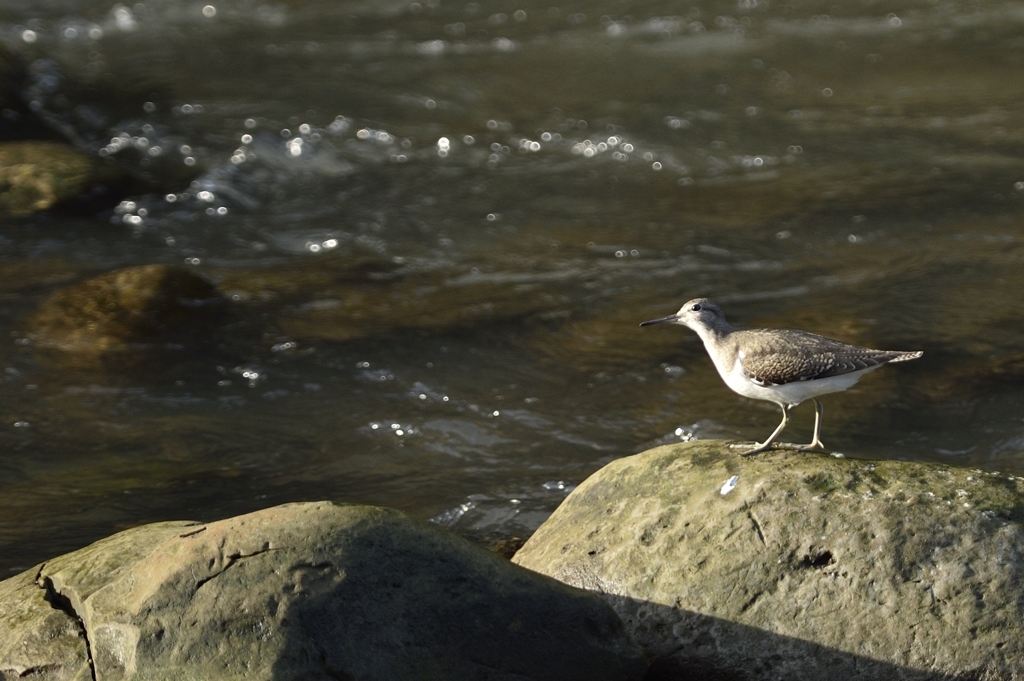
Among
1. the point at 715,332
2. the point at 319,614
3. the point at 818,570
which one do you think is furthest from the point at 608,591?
the point at 715,332

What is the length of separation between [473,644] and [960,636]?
199 centimetres

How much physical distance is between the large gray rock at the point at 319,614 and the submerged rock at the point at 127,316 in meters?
4.36

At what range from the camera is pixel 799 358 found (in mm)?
5469

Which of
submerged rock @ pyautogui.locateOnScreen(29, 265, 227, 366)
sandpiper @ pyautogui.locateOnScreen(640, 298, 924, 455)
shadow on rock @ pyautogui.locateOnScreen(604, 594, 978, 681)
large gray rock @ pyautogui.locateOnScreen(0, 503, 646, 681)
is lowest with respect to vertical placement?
shadow on rock @ pyautogui.locateOnScreen(604, 594, 978, 681)

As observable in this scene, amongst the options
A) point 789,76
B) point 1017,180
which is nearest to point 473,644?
point 1017,180

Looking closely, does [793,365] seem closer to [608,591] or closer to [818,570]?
[818,570]

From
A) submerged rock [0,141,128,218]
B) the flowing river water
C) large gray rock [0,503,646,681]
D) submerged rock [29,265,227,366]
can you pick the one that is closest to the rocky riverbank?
large gray rock [0,503,646,681]

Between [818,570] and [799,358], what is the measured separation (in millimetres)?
1192

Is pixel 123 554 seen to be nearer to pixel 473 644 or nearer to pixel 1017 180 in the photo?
pixel 473 644

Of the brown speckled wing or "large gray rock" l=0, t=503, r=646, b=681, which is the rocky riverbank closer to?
"large gray rock" l=0, t=503, r=646, b=681

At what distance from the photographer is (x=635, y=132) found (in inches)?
521

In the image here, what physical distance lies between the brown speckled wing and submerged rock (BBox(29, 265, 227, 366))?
197 inches

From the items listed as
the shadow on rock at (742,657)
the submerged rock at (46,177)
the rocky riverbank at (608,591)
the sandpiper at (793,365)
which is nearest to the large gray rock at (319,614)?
the rocky riverbank at (608,591)

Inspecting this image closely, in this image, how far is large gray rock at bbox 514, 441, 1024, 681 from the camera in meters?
4.51
